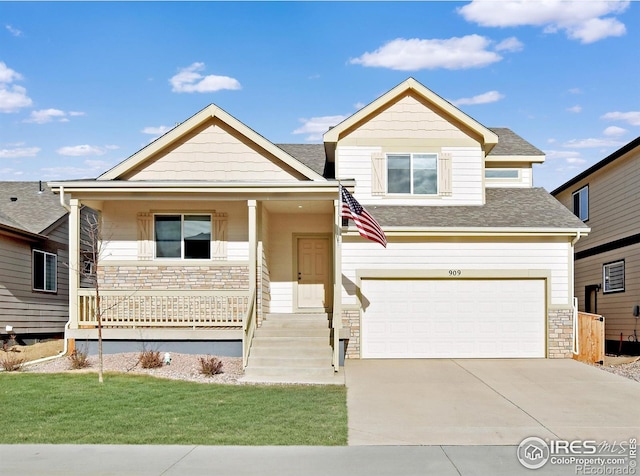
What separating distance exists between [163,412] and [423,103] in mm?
12052

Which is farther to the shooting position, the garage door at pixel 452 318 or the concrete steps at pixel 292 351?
the garage door at pixel 452 318

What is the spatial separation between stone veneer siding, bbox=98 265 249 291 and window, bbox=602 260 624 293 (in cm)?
1174

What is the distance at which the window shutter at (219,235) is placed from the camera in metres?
18.0

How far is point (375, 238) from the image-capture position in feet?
50.8

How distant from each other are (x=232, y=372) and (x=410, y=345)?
5.02 meters

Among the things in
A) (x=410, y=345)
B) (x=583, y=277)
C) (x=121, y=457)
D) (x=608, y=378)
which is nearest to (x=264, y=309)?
(x=410, y=345)

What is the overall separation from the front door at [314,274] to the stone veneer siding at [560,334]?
18.4 feet

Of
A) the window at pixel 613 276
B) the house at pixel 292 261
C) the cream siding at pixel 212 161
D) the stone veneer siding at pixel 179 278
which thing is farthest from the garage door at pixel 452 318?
the window at pixel 613 276

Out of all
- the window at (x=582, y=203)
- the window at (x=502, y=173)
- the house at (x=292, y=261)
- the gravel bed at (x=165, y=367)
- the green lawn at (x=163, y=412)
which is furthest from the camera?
the window at (x=582, y=203)

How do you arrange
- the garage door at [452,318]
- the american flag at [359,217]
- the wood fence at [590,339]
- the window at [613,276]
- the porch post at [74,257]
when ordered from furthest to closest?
the window at [613,276] < the garage door at [452,318] < the wood fence at [590,339] < the porch post at [74,257] < the american flag at [359,217]

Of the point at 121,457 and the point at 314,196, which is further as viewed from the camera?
the point at 314,196

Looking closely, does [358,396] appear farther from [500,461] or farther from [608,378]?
[608,378]

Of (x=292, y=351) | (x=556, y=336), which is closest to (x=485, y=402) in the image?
(x=292, y=351)

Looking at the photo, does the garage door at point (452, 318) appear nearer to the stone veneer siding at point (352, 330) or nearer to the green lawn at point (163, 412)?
the stone veneer siding at point (352, 330)
